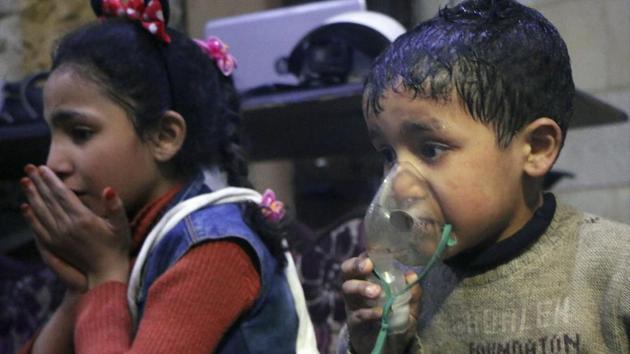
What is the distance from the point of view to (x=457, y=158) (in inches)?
64.8

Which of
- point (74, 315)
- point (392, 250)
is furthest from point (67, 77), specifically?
point (392, 250)

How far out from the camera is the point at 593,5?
9.89ft

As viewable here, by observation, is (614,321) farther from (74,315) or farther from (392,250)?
(74,315)

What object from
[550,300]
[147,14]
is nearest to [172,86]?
[147,14]

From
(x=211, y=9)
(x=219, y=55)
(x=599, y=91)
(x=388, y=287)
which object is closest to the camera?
(x=388, y=287)

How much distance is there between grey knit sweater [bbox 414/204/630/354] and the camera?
5.27ft

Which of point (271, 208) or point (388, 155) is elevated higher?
point (388, 155)

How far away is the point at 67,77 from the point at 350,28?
1037mm

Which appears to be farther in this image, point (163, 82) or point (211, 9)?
point (211, 9)

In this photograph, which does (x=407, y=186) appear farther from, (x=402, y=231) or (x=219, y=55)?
(x=219, y=55)

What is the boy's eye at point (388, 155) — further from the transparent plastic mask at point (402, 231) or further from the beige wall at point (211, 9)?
the beige wall at point (211, 9)

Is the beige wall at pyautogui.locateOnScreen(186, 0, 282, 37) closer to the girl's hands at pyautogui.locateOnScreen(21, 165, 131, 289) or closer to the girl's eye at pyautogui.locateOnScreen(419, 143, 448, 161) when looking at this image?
the girl's hands at pyautogui.locateOnScreen(21, 165, 131, 289)

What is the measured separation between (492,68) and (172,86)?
850 millimetres

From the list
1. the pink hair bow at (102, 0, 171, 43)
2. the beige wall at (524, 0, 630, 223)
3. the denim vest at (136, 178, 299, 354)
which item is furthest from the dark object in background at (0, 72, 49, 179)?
the beige wall at (524, 0, 630, 223)
